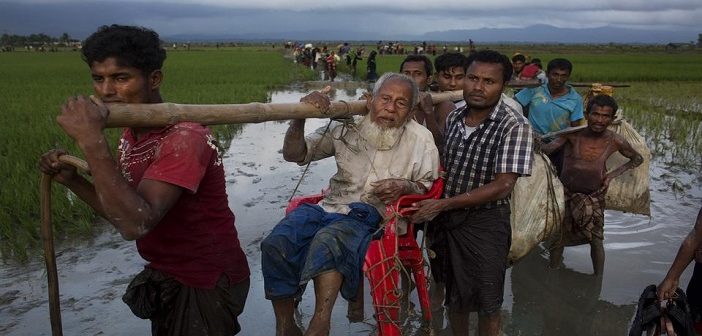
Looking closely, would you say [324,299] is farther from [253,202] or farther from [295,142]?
[253,202]

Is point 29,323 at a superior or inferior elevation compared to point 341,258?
inferior

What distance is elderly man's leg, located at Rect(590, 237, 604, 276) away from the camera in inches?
158

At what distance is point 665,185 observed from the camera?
662 centimetres

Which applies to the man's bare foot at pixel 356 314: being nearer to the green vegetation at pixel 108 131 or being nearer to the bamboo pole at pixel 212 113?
the bamboo pole at pixel 212 113

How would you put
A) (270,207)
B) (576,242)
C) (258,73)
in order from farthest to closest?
1. (258,73)
2. (270,207)
3. (576,242)

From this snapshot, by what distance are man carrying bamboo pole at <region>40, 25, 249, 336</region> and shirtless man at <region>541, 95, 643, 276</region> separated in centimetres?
279

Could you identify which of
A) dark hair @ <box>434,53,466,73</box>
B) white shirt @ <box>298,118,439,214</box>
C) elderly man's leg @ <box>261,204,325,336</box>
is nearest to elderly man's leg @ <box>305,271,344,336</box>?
elderly man's leg @ <box>261,204,325,336</box>

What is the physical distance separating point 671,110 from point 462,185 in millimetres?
12596

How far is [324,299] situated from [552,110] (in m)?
3.39

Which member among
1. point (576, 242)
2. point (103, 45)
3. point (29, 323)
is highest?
point (103, 45)

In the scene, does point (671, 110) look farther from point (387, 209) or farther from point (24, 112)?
point (24, 112)

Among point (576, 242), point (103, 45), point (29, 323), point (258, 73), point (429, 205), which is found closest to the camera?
point (103, 45)

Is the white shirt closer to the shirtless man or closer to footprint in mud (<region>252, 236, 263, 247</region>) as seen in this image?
the shirtless man

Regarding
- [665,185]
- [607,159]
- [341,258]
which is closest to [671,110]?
[665,185]
